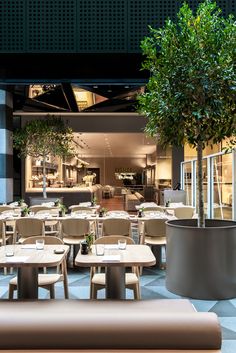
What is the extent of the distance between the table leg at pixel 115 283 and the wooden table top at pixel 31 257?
486 mm

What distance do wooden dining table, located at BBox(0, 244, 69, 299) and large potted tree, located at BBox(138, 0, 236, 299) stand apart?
135cm

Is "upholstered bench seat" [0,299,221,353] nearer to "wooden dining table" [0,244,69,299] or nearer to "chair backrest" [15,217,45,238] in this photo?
"wooden dining table" [0,244,69,299]

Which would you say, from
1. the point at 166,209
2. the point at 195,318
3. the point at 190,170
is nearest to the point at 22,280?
the point at 195,318

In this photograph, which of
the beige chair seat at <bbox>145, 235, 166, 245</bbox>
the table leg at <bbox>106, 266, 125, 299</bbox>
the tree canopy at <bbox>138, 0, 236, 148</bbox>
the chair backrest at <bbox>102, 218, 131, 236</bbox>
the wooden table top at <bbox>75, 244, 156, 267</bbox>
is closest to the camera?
the wooden table top at <bbox>75, 244, 156, 267</bbox>

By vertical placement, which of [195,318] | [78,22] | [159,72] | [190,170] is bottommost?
[195,318]

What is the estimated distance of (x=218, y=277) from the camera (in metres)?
3.76

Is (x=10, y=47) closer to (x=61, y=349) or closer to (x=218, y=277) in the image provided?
(x=218, y=277)

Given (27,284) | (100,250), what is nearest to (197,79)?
(100,250)

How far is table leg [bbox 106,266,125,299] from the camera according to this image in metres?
3.30

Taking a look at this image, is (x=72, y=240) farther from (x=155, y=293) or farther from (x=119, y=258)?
(x=119, y=258)

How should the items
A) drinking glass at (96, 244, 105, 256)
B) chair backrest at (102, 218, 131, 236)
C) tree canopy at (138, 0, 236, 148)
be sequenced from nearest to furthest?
drinking glass at (96, 244, 105, 256), tree canopy at (138, 0, 236, 148), chair backrest at (102, 218, 131, 236)

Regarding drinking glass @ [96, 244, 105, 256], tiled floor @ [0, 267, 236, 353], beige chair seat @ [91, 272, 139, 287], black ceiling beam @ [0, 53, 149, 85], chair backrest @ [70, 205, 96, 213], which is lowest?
tiled floor @ [0, 267, 236, 353]

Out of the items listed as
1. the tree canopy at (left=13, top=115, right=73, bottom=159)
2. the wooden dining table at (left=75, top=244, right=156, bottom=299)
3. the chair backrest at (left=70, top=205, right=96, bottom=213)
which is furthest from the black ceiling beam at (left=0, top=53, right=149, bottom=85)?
the wooden dining table at (left=75, top=244, right=156, bottom=299)

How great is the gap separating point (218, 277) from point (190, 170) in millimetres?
8659
